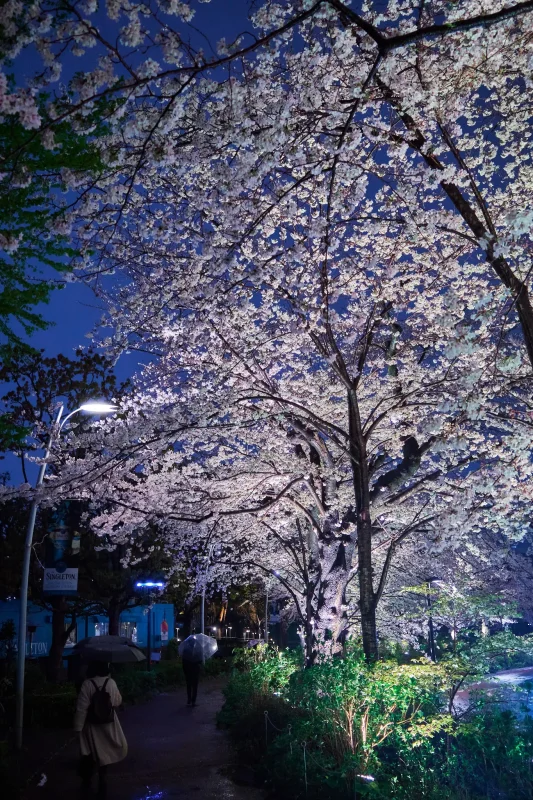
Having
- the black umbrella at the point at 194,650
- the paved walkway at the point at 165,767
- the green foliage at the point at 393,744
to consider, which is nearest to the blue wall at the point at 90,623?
the black umbrella at the point at 194,650

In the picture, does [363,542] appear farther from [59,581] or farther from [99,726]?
[59,581]

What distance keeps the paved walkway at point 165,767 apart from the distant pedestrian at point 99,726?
472mm

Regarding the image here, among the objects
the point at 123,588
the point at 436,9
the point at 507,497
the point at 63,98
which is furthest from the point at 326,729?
the point at 123,588

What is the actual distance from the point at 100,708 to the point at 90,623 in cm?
3592

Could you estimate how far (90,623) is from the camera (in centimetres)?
3975

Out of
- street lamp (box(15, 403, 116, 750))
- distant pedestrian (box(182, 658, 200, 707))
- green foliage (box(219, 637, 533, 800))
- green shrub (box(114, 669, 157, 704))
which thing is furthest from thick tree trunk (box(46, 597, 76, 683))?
green foliage (box(219, 637, 533, 800))

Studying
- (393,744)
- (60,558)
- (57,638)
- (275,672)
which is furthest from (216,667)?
(393,744)

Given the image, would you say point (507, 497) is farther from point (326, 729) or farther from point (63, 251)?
point (63, 251)

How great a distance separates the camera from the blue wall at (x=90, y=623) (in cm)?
3378

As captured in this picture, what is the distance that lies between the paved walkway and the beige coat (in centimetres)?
50

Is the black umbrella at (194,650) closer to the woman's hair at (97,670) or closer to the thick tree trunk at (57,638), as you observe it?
the thick tree trunk at (57,638)

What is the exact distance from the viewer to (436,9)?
6.87m

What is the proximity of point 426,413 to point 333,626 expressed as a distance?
516cm

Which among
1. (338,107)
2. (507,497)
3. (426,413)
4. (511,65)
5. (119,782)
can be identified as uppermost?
(511,65)
